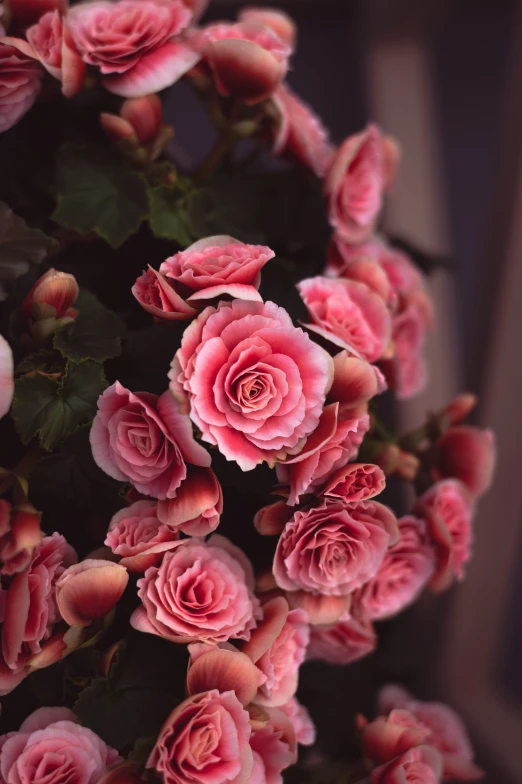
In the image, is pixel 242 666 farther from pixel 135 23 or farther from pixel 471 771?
pixel 135 23

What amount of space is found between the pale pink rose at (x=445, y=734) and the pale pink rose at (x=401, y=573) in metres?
0.10

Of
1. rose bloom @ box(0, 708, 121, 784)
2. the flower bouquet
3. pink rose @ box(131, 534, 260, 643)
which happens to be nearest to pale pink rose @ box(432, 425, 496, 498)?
the flower bouquet

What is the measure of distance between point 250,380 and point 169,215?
0.18 metres

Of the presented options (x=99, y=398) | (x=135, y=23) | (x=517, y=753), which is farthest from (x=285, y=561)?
(x=517, y=753)

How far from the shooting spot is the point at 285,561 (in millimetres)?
452

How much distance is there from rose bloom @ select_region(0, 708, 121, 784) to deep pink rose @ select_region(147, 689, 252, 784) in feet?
0.13

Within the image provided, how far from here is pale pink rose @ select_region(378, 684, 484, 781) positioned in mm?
573

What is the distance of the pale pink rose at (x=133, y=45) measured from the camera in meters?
0.49

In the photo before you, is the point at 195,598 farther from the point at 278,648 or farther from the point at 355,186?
the point at 355,186

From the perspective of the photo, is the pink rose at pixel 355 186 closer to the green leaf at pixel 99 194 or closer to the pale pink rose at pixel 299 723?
the green leaf at pixel 99 194

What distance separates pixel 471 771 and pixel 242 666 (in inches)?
10.9

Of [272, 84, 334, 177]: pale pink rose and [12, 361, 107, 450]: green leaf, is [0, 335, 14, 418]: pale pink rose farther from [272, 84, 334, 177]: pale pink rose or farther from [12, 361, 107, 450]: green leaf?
[272, 84, 334, 177]: pale pink rose

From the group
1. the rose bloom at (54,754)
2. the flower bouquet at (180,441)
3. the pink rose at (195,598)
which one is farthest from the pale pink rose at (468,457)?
the rose bloom at (54,754)

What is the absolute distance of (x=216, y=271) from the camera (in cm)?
43
